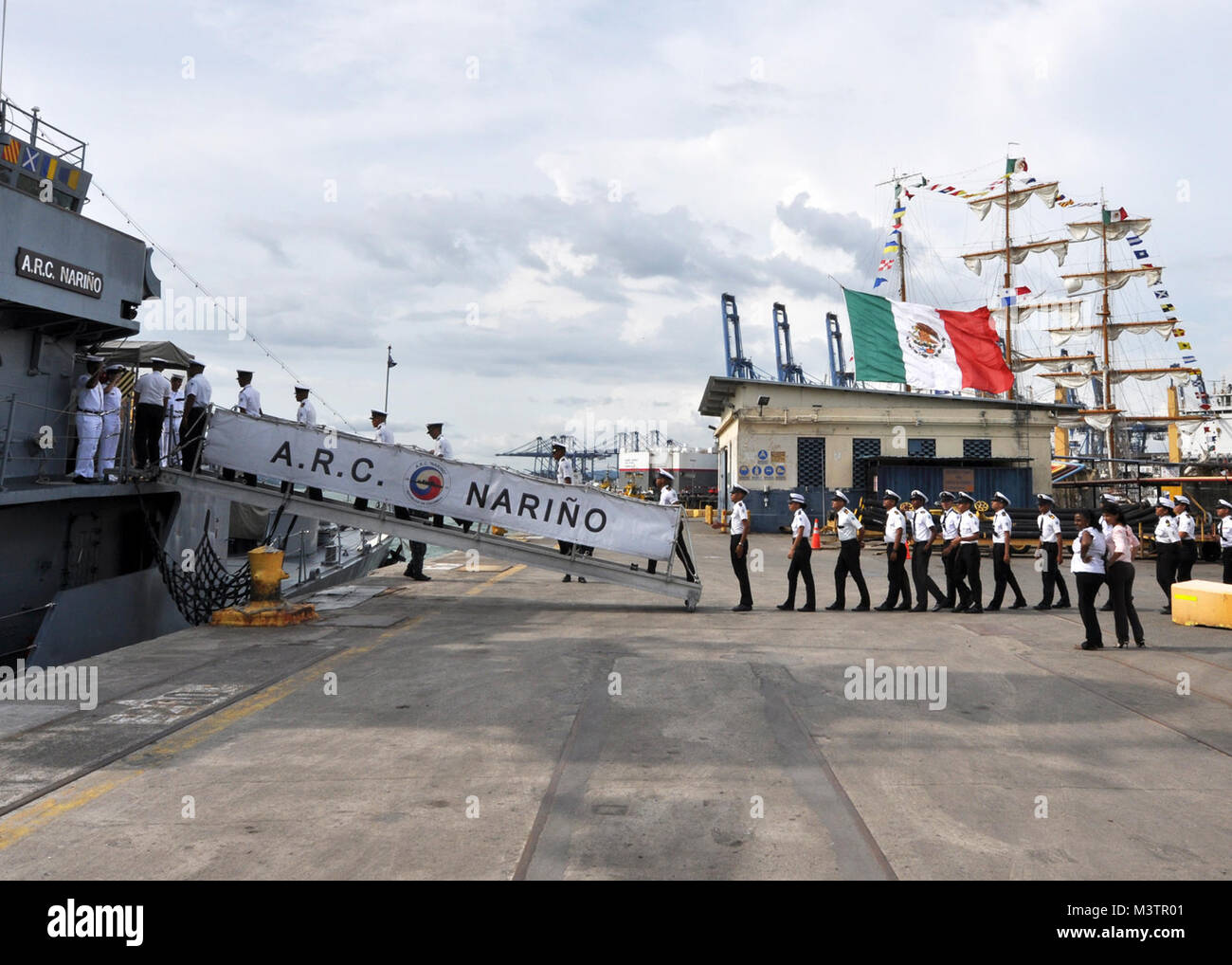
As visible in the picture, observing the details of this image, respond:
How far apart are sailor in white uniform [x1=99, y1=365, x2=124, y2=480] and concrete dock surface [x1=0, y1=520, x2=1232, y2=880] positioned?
11.4 ft

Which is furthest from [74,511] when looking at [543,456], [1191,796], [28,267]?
[543,456]

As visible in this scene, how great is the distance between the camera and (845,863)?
3.90 metres

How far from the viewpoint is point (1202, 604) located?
11844 mm

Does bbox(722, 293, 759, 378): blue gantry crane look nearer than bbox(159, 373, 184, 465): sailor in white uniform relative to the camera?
No

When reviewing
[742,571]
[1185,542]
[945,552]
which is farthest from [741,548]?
[1185,542]

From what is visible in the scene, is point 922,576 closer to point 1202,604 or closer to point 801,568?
point 801,568

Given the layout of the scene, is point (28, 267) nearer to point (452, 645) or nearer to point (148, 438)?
point (148, 438)

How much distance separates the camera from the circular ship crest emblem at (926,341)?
34.0m

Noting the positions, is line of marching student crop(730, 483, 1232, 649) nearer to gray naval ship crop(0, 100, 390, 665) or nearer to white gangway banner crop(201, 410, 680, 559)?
white gangway banner crop(201, 410, 680, 559)

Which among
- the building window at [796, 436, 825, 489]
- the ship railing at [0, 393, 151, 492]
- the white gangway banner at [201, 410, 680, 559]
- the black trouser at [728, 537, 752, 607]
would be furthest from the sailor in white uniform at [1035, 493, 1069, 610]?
the building window at [796, 436, 825, 489]

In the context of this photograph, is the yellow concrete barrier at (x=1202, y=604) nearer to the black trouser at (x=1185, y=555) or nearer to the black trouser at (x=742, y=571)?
the black trouser at (x=1185, y=555)

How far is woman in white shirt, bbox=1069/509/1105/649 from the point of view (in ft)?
31.5

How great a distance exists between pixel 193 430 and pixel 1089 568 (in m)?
11.5
